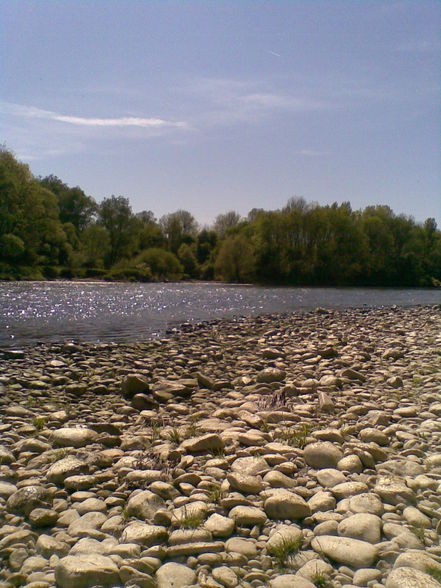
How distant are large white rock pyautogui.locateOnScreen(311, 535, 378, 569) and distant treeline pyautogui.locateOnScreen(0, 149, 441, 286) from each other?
181ft

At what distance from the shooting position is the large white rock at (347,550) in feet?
11.9

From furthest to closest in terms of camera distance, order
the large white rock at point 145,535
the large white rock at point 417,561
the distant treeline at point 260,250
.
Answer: the distant treeline at point 260,250
the large white rock at point 145,535
the large white rock at point 417,561

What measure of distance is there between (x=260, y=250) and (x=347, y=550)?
231 feet

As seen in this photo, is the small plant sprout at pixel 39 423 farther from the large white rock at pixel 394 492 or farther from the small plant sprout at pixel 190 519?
the large white rock at pixel 394 492

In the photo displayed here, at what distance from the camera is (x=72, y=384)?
950cm

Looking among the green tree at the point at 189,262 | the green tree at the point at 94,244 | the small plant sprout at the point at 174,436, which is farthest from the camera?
the green tree at the point at 189,262

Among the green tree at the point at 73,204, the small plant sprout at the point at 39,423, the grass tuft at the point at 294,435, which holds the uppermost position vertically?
the green tree at the point at 73,204

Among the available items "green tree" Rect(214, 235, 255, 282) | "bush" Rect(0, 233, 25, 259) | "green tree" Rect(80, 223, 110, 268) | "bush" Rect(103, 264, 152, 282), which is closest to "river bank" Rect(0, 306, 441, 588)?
"bush" Rect(0, 233, 25, 259)

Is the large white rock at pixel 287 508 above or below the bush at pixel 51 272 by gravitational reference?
below

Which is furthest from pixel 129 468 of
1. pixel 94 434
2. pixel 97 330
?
pixel 97 330

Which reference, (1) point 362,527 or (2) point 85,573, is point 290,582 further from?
(2) point 85,573

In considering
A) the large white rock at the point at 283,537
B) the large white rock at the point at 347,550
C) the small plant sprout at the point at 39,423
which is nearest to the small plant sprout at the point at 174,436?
the small plant sprout at the point at 39,423

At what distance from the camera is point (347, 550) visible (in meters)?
3.72

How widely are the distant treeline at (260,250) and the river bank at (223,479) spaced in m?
50.6
